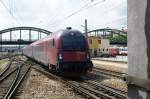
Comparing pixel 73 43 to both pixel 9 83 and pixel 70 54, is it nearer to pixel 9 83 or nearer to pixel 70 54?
pixel 70 54

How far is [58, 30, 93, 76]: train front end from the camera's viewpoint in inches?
702

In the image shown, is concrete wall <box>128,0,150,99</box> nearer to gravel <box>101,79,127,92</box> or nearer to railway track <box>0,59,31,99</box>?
railway track <box>0,59,31,99</box>

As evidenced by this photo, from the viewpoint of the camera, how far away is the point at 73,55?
18.2 m

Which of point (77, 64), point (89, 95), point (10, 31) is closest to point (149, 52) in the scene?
point (89, 95)

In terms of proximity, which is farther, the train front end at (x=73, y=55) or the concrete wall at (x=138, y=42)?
the train front end at (x=73, y=55)

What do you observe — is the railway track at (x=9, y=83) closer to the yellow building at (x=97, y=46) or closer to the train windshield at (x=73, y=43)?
the train windshield at (x=73, y=43)

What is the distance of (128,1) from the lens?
12.4ft

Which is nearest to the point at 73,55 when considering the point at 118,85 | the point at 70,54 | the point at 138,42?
the point at 70,54

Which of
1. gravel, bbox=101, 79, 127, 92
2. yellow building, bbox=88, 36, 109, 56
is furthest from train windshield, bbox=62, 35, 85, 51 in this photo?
yellow building, bbox=88, 36, 109, 56

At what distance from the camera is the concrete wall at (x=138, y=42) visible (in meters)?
3.50

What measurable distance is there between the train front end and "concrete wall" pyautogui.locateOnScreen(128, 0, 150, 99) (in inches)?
548

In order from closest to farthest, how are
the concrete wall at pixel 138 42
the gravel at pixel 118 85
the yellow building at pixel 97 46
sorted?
the concrete wall at pixel 138 42 < the gravel at pixel 118 85 < the yellow building at pixel 97 46

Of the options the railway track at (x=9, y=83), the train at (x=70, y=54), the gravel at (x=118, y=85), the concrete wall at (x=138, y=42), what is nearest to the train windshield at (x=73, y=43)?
the train at (x=70, y=54)

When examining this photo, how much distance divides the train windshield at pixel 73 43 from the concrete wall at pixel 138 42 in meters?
14.6
